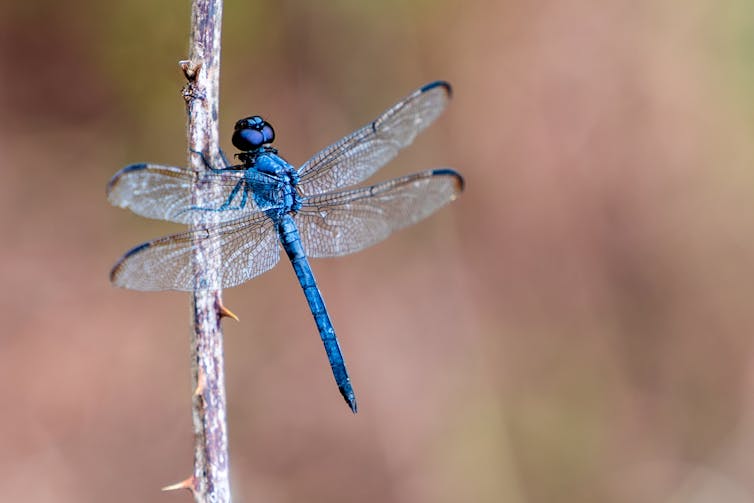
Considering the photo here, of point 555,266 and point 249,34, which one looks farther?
point 555,266

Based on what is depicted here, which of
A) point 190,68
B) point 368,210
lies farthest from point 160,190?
point 368,210

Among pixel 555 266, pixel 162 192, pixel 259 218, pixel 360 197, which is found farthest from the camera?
pixel 555 266

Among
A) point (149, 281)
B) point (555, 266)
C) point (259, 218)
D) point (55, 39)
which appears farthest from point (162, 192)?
point (555, 266)

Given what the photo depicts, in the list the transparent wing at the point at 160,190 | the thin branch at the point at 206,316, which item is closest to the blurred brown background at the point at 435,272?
the transparent wing at the point at 160,190

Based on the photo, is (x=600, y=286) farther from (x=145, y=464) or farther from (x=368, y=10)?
(x=145, y=464)

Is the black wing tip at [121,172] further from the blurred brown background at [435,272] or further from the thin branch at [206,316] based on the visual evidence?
the blurred brown background at [435,272]

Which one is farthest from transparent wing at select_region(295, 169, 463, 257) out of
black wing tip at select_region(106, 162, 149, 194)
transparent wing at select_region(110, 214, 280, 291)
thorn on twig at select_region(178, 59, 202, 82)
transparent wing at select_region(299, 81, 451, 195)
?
thorn on twig at select_region(178, 59, 202, 82)

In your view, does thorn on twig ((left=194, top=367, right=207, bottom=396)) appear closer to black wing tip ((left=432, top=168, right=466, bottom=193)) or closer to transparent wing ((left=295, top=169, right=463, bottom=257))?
transparent wing ((left=295, top=169, right=463, bottom=257))
